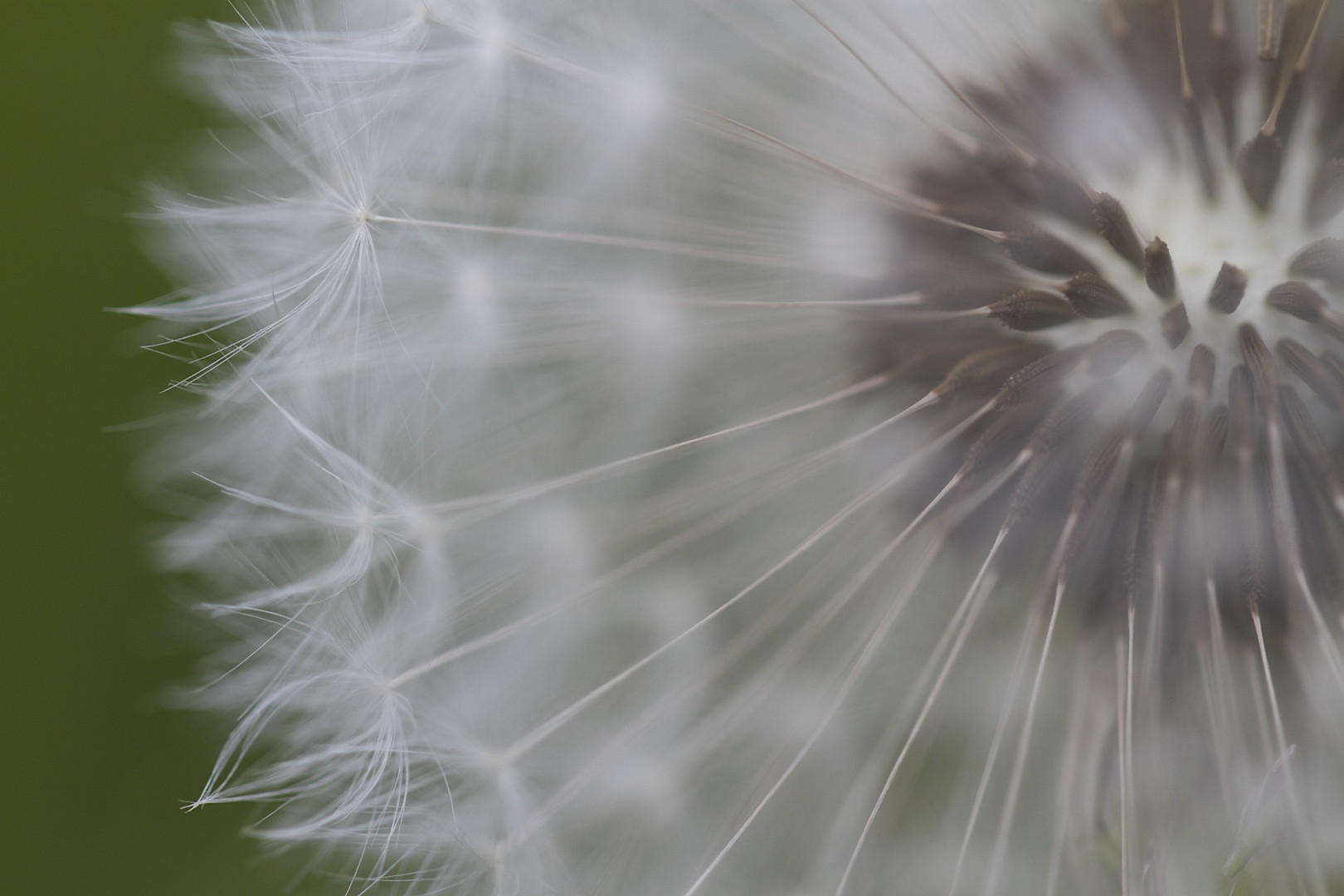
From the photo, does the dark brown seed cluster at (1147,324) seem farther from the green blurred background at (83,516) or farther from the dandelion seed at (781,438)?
the green blurred background at (83,516)

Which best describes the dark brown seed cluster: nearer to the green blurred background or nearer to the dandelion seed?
the dandelion seed

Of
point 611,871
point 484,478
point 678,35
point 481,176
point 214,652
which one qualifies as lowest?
point 214,652

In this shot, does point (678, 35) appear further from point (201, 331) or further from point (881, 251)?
point (201, 331)

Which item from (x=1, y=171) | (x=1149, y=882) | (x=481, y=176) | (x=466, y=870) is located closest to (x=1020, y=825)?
(x=1149, y=882)

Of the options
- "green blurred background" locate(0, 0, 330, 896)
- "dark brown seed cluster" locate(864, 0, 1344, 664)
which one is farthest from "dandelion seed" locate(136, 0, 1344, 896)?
"green blurred background" locate(0, 0, 330, 896)

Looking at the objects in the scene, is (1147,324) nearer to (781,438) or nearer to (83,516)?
(781,438)

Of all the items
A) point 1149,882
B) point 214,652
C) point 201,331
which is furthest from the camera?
point 214,652

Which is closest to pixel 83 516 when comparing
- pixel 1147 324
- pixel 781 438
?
pixel 781 438
